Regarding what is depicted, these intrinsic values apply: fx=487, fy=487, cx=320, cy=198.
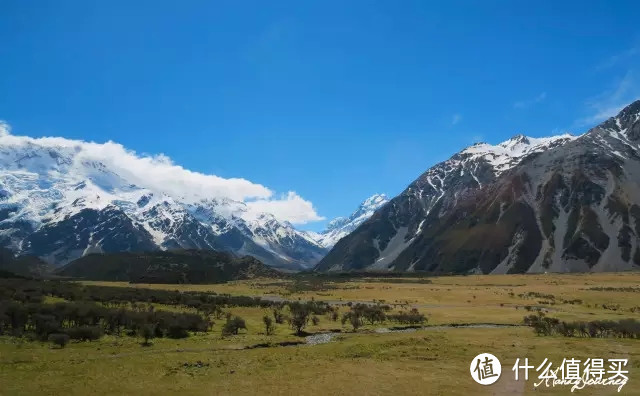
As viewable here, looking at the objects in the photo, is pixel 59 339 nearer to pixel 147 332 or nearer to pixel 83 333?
pixel 83 333

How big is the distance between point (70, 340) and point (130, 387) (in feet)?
70.7

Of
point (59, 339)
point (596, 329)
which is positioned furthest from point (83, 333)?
point (596, 329)

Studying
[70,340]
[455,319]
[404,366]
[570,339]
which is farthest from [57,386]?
[455,319]

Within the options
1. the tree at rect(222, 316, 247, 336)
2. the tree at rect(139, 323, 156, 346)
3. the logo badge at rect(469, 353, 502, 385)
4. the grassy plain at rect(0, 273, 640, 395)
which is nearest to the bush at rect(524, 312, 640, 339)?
the grassy plain at rect(0, 273, 640, 395)

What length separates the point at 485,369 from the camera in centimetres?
4103

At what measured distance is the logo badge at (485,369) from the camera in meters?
37.8

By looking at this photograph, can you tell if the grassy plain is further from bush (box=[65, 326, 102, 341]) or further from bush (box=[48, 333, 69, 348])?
bush (box=[65, 326, 102, 341])

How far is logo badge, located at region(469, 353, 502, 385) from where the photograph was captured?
124 feet

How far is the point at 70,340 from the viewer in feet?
170

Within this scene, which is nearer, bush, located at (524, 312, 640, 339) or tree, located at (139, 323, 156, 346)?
tree, located at (139, 323, 156, 346)

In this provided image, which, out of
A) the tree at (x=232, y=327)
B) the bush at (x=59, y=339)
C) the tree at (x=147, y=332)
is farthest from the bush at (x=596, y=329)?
the bush at (x=59, y=339)

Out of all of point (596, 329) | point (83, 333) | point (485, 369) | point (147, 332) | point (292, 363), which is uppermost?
point (596, 329)

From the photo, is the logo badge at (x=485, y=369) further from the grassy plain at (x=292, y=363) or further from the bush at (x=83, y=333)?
the bush at (x=83, y=333)

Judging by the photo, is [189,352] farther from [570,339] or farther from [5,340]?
[570,339]
